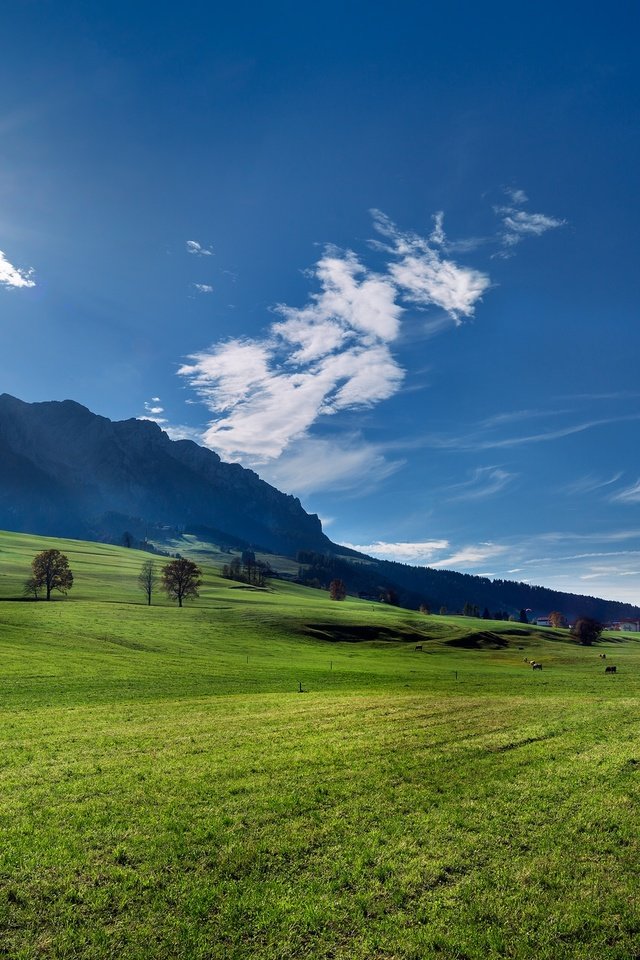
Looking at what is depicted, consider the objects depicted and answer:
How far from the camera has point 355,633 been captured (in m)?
120

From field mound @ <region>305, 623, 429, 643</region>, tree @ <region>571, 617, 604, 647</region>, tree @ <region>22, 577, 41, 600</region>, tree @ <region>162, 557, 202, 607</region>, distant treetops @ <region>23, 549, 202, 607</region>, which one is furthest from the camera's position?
tree @ <region>571, 617, 604, 647</region>

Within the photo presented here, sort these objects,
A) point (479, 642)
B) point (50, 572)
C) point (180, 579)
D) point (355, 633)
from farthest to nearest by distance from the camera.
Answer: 1. point (180, 579)
2. point (479, 642)
3. point (50, 572)
4. point (355, 633)

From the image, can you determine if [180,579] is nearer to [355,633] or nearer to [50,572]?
[50,572]

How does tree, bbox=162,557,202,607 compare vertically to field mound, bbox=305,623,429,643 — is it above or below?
above

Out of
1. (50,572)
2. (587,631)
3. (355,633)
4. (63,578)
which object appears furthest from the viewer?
(587,631)

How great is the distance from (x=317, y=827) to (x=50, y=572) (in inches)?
5097

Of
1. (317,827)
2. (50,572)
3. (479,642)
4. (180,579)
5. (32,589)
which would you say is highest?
(50,572)

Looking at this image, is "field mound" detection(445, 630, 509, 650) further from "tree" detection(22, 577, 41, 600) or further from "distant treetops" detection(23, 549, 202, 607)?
"tree" detection(22, 577, 41, 600)

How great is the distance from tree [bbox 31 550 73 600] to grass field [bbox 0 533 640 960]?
95535 millimetres

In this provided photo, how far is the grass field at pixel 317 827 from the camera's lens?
11977mm

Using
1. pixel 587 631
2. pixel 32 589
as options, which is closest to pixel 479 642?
pixel 587 631

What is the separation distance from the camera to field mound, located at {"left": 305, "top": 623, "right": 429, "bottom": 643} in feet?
367

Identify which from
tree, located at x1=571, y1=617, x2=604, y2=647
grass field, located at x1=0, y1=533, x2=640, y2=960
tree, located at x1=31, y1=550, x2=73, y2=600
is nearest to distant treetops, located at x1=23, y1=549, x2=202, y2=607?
tree, located at x1=31, y1=550, x2=73, y2=600

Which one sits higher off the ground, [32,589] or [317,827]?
[317,827]
